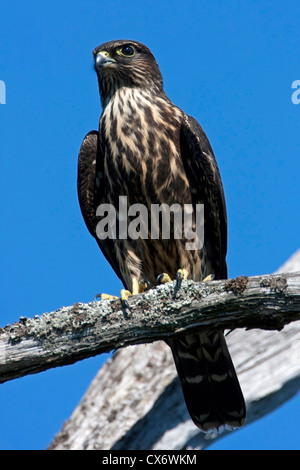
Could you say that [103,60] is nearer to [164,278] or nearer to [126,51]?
[126,51]

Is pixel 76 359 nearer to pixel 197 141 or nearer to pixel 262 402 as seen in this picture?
pixel 197 141

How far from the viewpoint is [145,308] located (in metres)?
3.98

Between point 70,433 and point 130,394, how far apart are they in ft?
2.11

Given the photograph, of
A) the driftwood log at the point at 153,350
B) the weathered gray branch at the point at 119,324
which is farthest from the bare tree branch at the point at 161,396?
the weathered gray branch at the point at 119,324

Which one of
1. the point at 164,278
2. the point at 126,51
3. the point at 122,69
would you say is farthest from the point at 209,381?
the point at 126,51

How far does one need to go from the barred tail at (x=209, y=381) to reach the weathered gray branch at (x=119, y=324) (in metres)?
1.10

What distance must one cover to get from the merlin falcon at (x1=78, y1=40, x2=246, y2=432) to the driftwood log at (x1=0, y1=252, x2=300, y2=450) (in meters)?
0.89

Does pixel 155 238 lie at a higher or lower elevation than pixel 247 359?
higher

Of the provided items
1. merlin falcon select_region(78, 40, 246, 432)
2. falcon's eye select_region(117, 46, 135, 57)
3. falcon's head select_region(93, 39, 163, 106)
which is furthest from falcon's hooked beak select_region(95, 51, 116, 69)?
merlin falcon select_region(78, 40, 246, 432)

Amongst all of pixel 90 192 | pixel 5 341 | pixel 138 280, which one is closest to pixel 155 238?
pixel 138 280

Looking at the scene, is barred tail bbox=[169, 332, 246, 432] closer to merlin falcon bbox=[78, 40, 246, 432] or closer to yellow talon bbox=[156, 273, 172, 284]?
merlin falcon bbox=[78, 40, 246, 432]

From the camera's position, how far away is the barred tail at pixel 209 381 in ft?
16.1

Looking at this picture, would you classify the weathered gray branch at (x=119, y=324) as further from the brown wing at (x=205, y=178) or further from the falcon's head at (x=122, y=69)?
the falcon's head at (x=122, y=69)

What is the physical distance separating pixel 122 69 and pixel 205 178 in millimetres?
1151
